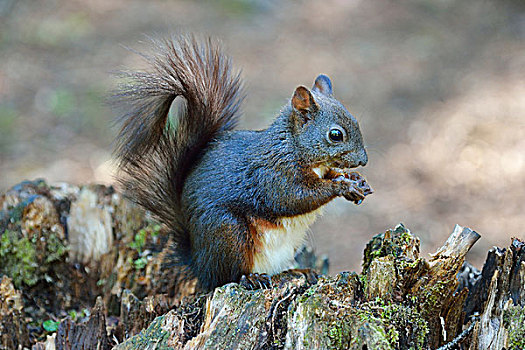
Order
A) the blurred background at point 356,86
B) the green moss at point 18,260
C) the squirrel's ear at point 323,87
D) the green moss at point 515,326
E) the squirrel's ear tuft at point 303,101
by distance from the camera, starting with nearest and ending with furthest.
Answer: the green moss at point 515,326 → the squirrel's ear tuft at point 303,101 → the squirrel's ear at point 323,87 → the green moss at point 18,260 → the blurred background at point 356,86

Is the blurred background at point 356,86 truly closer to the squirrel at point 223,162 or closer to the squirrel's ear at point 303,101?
the squirrel at point 223,162

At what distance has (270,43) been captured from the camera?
5.69 meters

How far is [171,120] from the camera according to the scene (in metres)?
2.28

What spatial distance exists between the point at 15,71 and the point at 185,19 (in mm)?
1680

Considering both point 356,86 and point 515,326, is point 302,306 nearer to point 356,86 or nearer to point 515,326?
point 515,326

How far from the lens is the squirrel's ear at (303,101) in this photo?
6.53ft

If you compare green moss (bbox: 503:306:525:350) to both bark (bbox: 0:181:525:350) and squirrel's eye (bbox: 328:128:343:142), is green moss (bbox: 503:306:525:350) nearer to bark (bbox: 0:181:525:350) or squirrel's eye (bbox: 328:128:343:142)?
bark (bbox: 0:181:525:350)

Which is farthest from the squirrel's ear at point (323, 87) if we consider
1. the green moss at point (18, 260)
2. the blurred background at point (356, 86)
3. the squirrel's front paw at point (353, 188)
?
the blurred background at point (356, 86)

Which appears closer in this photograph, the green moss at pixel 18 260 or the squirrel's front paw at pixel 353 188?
the squirrel's front paw at pixel 353 188

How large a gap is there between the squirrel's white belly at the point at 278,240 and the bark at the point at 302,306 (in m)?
0.07

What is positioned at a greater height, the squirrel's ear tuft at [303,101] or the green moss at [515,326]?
the squirrel's ear tuft at [303,101]

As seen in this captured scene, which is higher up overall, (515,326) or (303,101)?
(303,101)

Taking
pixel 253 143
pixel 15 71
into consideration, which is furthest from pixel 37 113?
pixel 253 143

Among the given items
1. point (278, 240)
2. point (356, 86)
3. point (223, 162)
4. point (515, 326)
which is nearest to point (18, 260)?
point (223, 162)
